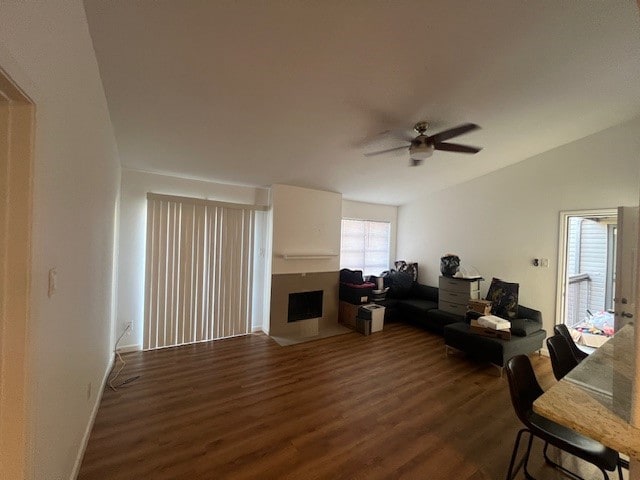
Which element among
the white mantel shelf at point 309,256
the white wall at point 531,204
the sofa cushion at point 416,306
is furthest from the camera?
the sofa cushion at point 416,306

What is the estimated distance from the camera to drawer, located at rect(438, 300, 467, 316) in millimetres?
4156

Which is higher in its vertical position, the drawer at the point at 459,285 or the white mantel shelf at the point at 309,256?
the white mantel shelf at the point at 309,256

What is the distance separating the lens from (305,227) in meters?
4.51

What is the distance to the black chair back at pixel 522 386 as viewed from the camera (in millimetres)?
1561

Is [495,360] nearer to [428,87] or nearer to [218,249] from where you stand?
[428,87]

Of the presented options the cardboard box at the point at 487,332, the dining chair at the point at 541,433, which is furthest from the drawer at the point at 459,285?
the dining chair at the point at 541,433

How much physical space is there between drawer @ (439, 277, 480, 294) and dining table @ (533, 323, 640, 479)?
8.63 feet

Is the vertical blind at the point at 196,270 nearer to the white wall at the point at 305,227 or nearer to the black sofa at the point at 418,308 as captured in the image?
the white wall at the point at 305,227

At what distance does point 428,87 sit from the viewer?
87.4 inches

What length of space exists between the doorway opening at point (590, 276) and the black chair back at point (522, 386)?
2.82 metres

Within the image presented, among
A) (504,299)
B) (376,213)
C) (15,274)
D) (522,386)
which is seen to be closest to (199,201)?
(15,274)

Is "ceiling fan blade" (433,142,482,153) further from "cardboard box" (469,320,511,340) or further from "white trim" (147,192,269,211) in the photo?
"white trim" (147,192,269,211)

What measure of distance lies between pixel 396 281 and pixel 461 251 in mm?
1370

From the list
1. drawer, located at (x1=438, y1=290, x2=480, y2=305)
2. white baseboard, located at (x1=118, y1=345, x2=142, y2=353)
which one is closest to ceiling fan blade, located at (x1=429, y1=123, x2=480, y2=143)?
drawer, located at (x1=438, y1=290, x2=480, y2=305)
